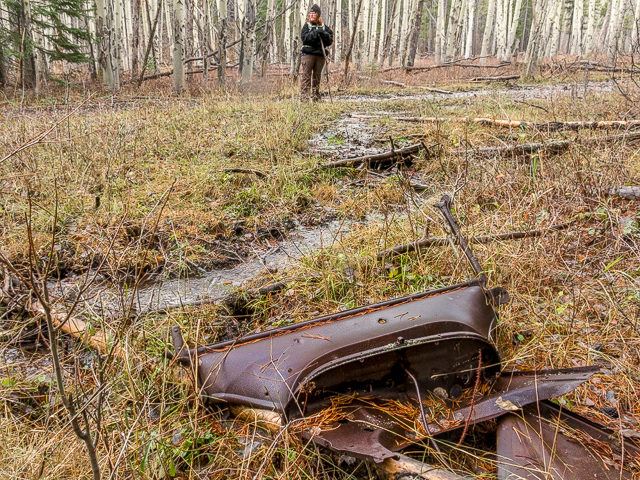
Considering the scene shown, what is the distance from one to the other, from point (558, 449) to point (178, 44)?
43.0 feet

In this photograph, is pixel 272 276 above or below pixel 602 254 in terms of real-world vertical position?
below

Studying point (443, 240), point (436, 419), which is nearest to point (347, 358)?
point (436, 419)

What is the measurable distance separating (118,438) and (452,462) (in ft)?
4.54

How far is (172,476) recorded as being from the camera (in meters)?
1.64

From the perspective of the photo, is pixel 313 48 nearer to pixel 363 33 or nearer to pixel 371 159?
pixel 371 159

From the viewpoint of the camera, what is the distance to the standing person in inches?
407

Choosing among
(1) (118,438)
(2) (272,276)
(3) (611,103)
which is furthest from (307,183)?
(3) (611,103)

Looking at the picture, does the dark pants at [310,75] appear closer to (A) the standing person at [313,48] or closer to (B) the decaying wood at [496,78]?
(A) the standing person at [313,48]

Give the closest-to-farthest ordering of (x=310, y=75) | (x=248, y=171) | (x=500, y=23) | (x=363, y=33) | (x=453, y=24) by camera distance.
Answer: (x=248, y=171), (x=310, y=75), (x=453, y=24), (x=500, y=23), (x=363, y=33)

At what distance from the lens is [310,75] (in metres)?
11.0

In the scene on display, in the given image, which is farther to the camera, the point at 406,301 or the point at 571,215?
the point at 571,215

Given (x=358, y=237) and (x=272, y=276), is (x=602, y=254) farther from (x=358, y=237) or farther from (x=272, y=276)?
(x=272, y=276)

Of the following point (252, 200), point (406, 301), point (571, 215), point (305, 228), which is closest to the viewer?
point (406, 301)

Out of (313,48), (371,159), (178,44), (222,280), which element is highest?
(178,44)
